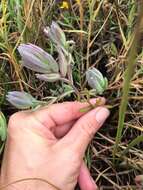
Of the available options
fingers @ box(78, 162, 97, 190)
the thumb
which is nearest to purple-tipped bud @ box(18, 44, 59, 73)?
the thumb

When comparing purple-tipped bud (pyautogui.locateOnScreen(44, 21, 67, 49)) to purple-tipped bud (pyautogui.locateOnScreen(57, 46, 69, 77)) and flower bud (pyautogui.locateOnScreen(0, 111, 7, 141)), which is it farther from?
flower bud (pyautogui.locateOnScreen(0, 111, 7, 141))

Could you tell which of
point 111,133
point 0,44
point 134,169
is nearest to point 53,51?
point 0,44

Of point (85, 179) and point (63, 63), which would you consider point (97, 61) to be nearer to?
point (63, 63)

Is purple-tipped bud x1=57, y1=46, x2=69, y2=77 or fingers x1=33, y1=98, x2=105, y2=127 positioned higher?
purple-tipped bud x1=57, y1=46, x2=69, y2=77

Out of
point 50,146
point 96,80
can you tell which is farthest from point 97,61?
point 50,146

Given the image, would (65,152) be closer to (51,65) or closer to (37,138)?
(37,138)

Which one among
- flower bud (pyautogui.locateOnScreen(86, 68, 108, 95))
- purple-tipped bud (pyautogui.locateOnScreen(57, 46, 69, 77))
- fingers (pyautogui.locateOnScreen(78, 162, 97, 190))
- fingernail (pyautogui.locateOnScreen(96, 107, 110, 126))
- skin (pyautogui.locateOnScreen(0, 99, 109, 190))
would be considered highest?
purple-tipped bud (pyautogui.locateOnScreen(57, 46, 69, 77))
